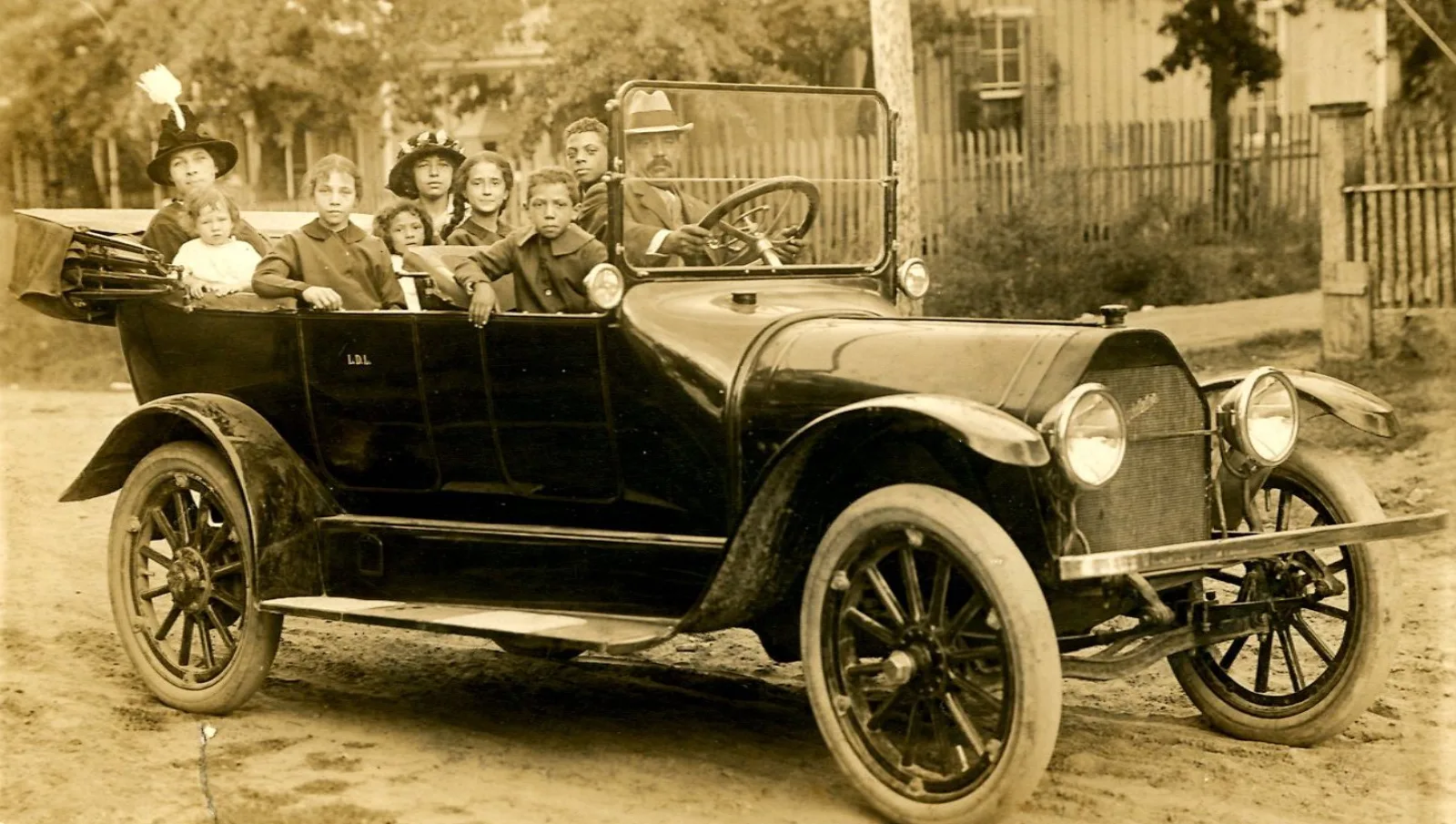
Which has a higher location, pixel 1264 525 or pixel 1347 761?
pixel 1264 525

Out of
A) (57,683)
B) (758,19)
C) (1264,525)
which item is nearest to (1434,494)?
(1264,525)

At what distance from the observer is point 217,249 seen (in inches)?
253

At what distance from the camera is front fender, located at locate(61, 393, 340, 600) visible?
213 inches

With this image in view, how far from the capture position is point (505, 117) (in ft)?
64.8

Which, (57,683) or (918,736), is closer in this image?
(918,736)

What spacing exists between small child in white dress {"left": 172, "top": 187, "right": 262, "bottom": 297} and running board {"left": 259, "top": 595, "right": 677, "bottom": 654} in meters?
1.47

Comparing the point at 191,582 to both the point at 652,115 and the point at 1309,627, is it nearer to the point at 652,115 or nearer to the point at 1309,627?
the point at 652,115

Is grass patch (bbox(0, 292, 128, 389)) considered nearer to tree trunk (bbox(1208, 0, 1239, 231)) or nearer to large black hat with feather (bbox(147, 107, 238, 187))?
large black hat with feather (bbox(147, 107, 238, 187))

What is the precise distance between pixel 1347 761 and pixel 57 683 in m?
3.97

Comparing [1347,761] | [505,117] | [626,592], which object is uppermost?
[505,117]

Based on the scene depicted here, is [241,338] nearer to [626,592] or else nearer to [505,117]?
[626,592]

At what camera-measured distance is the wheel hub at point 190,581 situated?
556cm

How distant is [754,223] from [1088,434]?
159 centimetres

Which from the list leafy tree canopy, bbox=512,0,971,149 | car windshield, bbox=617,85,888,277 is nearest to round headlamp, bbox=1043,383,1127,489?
car windshield, bbox=617,85,888,277
